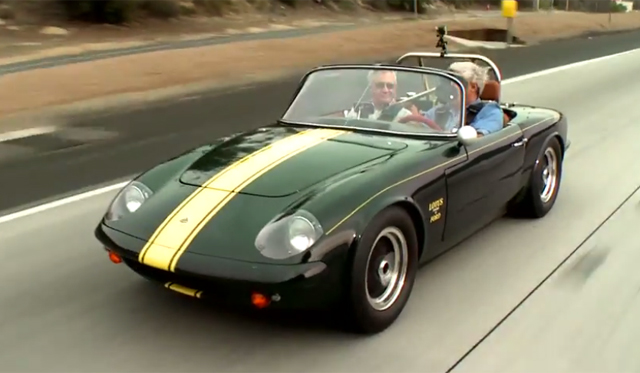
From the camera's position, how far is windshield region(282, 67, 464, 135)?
17.5ft

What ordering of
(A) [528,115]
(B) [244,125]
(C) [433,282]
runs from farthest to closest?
(B) [244,125], (A) [528,115], (C) [433,282]

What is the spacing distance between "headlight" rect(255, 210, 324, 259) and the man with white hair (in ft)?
5.58

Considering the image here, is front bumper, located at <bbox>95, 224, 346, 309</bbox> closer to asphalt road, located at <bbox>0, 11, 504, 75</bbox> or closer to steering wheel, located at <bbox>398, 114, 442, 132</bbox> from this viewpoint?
steering wheel, located at <bbox>398, 114, 442, 132</bbox>

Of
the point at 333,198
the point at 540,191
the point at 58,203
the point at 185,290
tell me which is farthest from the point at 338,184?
the point at 58,203

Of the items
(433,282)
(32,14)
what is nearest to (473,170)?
(433,282)

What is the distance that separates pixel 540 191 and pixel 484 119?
1.01 m

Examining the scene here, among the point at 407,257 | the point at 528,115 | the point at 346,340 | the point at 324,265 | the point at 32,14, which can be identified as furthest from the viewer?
the point at 32,14

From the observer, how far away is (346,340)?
13.5ft

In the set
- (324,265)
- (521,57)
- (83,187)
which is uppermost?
(324,265)

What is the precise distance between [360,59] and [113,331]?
54.6ft

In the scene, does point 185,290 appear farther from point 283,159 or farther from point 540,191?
point 540,191

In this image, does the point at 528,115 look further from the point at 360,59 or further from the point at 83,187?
the point at 360,59

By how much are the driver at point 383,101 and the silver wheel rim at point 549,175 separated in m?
1.66

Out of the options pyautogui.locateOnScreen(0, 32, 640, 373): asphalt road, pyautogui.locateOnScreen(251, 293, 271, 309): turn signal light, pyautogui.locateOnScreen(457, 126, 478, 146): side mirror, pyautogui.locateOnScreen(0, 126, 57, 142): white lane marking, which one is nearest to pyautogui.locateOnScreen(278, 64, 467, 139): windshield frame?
pyautogui.locateOnScreen(457, 126, 478, 146): side mirror
